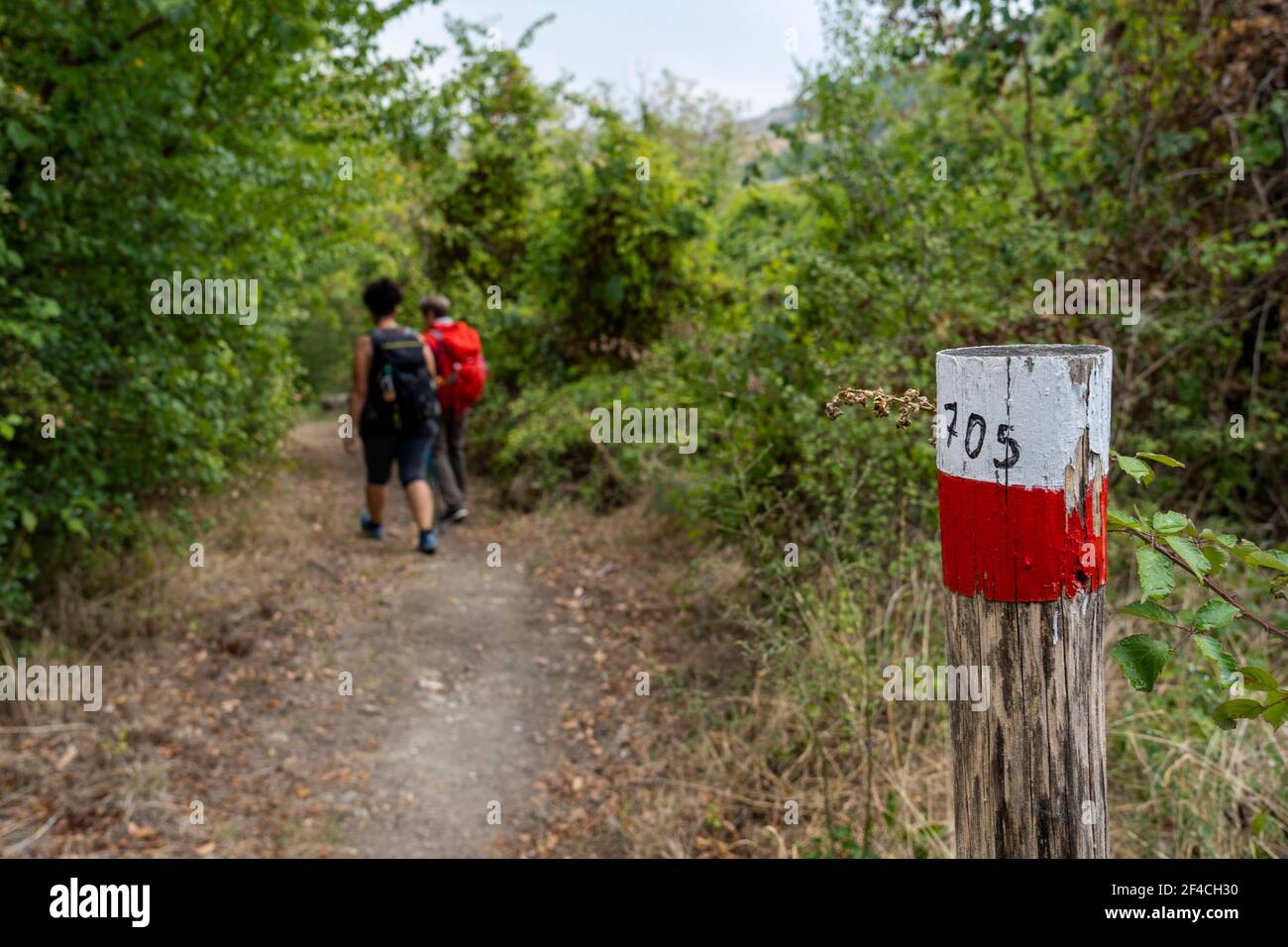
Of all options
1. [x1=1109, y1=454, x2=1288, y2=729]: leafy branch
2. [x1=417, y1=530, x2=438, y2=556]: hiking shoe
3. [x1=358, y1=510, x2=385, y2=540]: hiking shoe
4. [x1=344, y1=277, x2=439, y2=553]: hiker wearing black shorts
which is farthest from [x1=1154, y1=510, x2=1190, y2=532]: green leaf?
[x1=358, y1=510, x2=385, y2=540]: hiking shoe

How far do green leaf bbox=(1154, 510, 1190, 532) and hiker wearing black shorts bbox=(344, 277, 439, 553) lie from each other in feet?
19.2

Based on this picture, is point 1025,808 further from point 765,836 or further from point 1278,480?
point 1278,480

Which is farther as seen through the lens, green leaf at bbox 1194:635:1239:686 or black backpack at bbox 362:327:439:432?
black backpack at bbox 362:327:439:432

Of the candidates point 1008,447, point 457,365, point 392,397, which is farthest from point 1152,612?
point 457,365

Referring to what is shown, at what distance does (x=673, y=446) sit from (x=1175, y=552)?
238 inches

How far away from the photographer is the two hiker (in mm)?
6652

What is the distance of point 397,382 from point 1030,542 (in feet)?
19.4

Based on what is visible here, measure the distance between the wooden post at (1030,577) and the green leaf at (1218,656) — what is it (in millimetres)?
153

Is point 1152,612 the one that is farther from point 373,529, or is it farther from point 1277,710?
point 373,529

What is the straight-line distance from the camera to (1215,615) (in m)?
1.40

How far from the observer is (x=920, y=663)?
3916mm

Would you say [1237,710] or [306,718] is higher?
[1237,710]

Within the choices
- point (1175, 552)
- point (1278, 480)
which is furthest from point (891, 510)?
point (1175, 552)

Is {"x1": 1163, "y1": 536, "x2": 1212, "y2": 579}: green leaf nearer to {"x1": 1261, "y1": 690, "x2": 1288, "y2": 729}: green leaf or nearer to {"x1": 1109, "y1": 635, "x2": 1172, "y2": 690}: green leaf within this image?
{"x1": 1109, "y1": 635, "x2": 1172, "y2": 690}: green leaf
